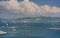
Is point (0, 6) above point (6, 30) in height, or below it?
above

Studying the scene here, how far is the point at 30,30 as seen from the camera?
1.47 m

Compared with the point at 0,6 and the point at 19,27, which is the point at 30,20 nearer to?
the point at 19,27

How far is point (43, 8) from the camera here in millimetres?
1479

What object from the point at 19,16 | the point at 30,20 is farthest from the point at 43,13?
the point at 19,16

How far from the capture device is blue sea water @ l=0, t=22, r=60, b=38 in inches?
57.1

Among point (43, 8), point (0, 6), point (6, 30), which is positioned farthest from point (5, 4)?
point (43, 8)

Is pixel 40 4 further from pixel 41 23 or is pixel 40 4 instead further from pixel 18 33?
pixel 18 33

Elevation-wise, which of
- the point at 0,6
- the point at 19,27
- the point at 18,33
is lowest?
the point at 18,33

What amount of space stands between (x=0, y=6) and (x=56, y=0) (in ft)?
3.17

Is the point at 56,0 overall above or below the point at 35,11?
above

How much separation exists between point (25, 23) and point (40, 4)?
1.35ft

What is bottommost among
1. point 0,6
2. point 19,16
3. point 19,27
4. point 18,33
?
point 18,33

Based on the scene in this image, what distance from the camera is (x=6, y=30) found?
1.46 meters

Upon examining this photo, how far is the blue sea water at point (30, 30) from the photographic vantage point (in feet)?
4.75
